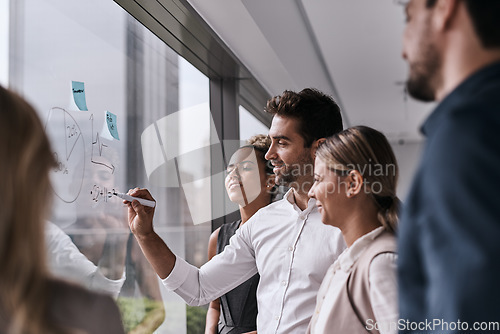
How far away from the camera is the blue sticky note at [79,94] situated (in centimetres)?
143

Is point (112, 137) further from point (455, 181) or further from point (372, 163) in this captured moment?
point (455, 181)

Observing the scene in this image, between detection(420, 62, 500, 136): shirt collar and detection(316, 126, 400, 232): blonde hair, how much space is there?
1.78 ft

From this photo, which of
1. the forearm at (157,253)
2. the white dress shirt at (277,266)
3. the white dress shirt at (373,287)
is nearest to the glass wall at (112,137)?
the forearm at (157,253)

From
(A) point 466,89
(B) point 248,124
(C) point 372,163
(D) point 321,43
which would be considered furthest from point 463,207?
(D) point 321,43

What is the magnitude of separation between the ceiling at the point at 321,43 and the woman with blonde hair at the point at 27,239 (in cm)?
152

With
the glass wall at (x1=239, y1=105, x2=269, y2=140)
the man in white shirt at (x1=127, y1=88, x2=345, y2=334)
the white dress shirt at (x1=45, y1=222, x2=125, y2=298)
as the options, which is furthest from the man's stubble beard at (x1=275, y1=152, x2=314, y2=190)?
the glass wall at (x1=239, y1=105, x2=269, y2=140)

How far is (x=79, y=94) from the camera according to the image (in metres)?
1.45

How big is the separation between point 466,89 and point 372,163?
1.93 ft

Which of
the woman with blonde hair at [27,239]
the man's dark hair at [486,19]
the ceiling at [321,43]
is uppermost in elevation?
the ceiling at [321,43]

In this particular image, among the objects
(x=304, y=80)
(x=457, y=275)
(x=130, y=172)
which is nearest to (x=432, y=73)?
(x=457, y=275)

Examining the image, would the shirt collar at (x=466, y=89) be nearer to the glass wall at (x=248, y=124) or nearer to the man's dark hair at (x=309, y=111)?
the man's dark hair at (x=309, y=111)

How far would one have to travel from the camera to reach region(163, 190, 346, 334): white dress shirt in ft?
5.26

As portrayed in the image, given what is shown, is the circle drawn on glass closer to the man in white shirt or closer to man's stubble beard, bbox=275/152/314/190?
the man in white shirt

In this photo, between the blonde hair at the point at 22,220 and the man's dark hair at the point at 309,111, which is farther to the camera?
the man's dark hair at the point at 309,111
